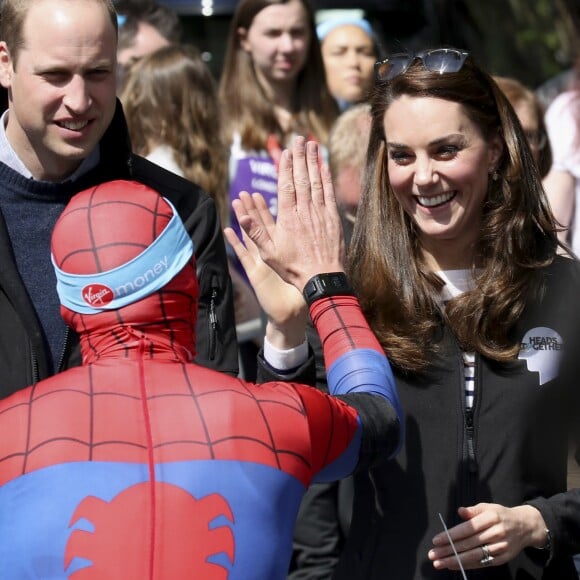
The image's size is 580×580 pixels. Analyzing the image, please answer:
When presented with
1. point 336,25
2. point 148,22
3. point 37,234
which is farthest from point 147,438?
point 336,25

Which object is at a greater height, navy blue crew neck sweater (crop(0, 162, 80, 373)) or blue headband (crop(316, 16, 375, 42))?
blue headband (crop(316, 16, 375, 42))

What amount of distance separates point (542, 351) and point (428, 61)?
83 centimetres

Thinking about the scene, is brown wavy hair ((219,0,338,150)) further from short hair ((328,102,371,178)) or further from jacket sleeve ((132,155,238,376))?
jacket sleeve ((132,155,238,376))

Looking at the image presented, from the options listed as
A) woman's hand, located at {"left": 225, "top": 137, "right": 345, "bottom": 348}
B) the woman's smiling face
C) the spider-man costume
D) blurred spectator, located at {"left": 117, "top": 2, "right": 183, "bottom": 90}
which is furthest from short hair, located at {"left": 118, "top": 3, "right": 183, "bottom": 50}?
the spider-man costume

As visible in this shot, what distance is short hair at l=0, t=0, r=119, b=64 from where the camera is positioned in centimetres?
321

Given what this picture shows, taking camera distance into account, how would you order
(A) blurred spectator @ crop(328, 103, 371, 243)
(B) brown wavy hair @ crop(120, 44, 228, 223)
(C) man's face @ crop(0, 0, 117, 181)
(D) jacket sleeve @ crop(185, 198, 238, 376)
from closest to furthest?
(C) man's face @ crop(0, 0, 117, 181) → (D) jacket sleeve @ crop(185, 198, 238, 376) → (A) blurred spectator @ crop(328, 103, 371, 243) → (B) brown wavy hair @ crop(120, 44, 228, 223)

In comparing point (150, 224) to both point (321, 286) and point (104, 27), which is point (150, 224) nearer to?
point (321, 286)

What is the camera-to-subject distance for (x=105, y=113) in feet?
10.6

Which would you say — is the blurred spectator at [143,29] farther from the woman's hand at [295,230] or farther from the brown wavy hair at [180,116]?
the woman's hand at [295,230]

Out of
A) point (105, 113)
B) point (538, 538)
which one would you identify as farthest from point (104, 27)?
point (538, 538)

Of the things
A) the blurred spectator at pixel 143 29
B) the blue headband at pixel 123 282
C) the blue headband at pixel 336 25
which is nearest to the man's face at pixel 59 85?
the blue headband at pixel 123 282

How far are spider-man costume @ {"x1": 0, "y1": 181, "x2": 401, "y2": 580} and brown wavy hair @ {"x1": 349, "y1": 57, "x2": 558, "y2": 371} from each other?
2.00ft

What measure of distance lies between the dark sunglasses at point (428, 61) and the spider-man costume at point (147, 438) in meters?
1.03

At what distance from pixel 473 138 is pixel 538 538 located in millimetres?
1055
